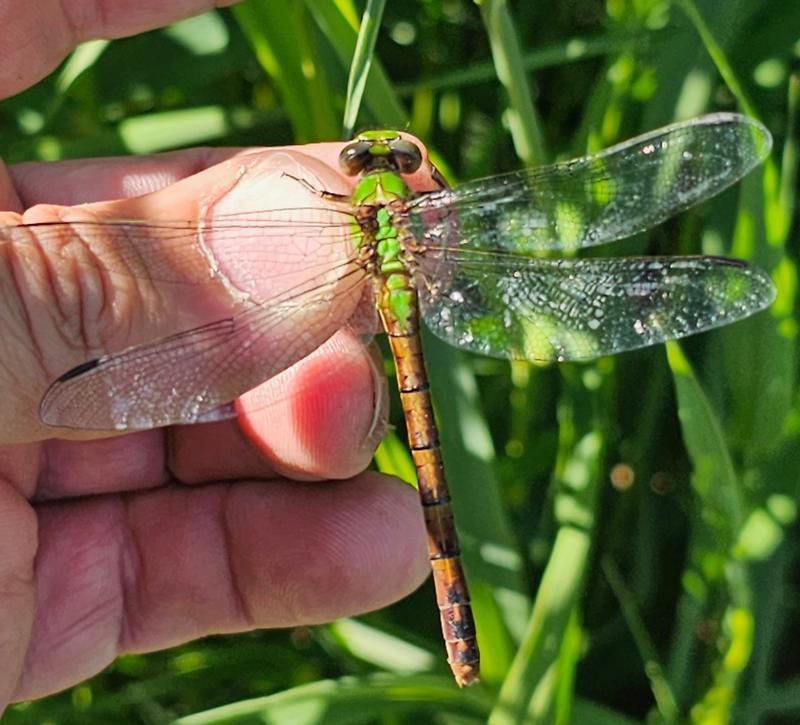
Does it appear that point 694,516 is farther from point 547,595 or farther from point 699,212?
point 699,212

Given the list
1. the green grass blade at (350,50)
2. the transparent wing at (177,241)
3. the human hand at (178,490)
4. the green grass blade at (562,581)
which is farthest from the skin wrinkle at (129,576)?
the green grass blade at (350,50)

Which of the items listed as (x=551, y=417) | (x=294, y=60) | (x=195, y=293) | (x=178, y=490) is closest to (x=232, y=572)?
(x=178, y=490)

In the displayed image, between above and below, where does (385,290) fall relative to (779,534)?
above

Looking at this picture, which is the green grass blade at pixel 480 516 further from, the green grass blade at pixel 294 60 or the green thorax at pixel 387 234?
the green grass blade at pixel 294 60

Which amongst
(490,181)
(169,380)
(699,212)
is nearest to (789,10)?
(699,212)

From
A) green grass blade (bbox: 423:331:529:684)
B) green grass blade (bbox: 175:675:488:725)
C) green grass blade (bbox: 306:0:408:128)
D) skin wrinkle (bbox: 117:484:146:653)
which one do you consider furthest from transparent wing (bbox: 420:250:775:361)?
skin wrinkle (bbox: 117:484:146:653)

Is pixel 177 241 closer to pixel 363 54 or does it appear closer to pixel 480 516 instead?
pixel 363 54

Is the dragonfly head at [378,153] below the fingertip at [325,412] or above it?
above

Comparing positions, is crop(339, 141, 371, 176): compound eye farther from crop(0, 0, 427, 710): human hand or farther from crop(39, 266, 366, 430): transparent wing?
crop(39, 266, 366, 430): transparent wing
